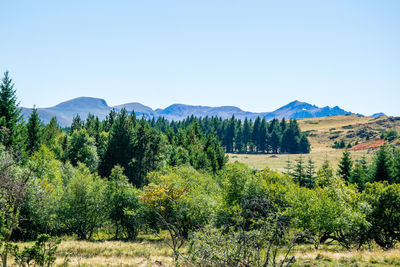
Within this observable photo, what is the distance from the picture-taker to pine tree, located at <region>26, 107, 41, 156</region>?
152 ft

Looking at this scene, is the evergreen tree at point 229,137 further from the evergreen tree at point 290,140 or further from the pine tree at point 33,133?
the pine tree at point 33,133

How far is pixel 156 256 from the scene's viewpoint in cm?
2409

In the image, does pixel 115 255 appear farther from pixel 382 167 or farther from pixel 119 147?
pixel 382 167

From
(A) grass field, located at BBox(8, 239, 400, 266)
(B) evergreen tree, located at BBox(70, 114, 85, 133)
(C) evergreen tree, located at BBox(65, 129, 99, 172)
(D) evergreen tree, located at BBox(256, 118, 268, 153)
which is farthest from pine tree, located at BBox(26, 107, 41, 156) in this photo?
(D) evergreen tree, located at BBox(256, 118, 268, 153)

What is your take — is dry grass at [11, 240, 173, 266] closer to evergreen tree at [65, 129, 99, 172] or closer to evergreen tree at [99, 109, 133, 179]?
evergreen tree at [99, 109, 133, 179]

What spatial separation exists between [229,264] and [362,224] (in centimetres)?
2053

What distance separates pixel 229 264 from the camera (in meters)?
9.33

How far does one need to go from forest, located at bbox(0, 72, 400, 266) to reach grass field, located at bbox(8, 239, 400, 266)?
1.38 m

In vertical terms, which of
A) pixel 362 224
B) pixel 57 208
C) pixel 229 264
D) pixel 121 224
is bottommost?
pixel 121 224

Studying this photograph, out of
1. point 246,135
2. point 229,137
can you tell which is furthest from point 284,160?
point 229,137

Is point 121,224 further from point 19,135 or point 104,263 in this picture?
point 19,135

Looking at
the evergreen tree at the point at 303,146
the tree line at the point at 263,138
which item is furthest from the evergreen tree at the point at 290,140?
the evergreen tree at the point at 303,146

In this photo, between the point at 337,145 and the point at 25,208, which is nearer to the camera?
the point at 25,208

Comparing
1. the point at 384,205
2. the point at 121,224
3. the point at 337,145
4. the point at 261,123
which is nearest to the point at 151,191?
the point at 121,224
